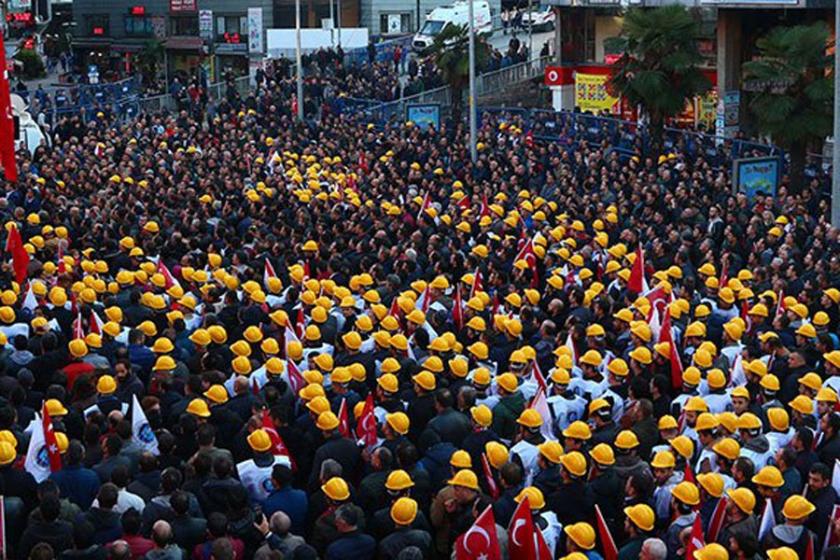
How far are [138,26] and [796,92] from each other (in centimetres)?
4715

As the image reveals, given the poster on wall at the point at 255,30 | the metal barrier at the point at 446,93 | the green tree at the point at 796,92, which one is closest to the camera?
the green tree at the point at 796,92

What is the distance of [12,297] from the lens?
16.5 m

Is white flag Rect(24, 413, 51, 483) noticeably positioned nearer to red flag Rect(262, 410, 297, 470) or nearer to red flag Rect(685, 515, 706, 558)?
red flag Rect(262, 410, 297, 470)

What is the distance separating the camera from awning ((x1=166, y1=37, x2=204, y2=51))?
6450cm

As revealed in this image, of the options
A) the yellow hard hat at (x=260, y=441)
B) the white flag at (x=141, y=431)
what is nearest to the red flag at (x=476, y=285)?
the white flag at (x=141, y=431)

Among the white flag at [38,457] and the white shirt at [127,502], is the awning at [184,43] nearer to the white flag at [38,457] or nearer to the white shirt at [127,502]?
the white flag at [38,457]

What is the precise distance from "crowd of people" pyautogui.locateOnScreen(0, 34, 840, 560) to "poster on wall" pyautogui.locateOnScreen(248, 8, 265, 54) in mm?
31920

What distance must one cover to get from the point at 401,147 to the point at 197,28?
37.1 metres

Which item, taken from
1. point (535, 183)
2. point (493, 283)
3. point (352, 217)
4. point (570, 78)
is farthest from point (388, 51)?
point (493, 283)

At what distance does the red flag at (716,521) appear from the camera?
9977 mm

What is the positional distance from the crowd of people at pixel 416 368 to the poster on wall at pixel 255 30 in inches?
1257

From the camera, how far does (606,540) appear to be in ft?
32.4

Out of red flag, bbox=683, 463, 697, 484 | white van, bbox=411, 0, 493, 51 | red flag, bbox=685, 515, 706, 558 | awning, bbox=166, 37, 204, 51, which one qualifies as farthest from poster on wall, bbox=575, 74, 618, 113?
red flag, bbox=685, 515, 706, 558

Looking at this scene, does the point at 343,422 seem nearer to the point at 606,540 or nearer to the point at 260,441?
the point at 260,441
